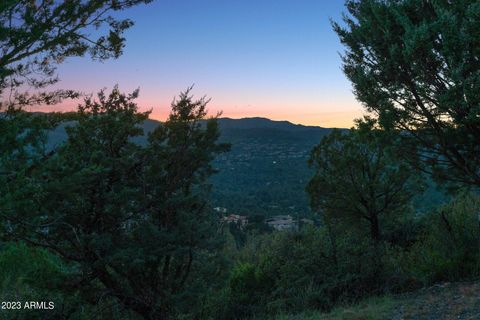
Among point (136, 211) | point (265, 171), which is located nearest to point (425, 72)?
Result: point (136, 211)

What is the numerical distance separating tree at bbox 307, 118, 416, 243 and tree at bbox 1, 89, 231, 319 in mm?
7515

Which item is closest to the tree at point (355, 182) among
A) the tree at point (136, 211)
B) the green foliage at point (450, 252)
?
the green foliage at point (450, 252)

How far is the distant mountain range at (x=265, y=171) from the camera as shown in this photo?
59303 mm

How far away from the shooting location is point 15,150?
17.8 feet

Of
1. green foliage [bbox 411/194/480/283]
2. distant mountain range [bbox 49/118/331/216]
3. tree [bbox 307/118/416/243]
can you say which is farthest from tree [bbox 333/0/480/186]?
distant mountain range [bbox 49/118/331/216]

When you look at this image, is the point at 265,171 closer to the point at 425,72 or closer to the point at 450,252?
the point at 450,252

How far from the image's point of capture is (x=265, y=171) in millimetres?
89625

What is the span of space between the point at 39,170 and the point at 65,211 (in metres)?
1.42

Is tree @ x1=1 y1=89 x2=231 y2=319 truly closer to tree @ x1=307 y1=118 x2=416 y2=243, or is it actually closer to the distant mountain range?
tree @ x1=307 y1=118 x2=416 y2=243

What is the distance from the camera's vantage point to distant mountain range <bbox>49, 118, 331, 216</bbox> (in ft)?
195

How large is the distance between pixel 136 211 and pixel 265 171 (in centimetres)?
8297

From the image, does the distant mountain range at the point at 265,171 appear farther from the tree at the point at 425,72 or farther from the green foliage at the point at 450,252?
the tree at the point at 425,72

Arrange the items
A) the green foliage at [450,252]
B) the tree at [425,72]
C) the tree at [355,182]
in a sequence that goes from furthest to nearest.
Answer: the tree at [355,182], the green foliage at [450,252], the tree at [425,72]

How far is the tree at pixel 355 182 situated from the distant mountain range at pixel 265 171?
24645 mm
